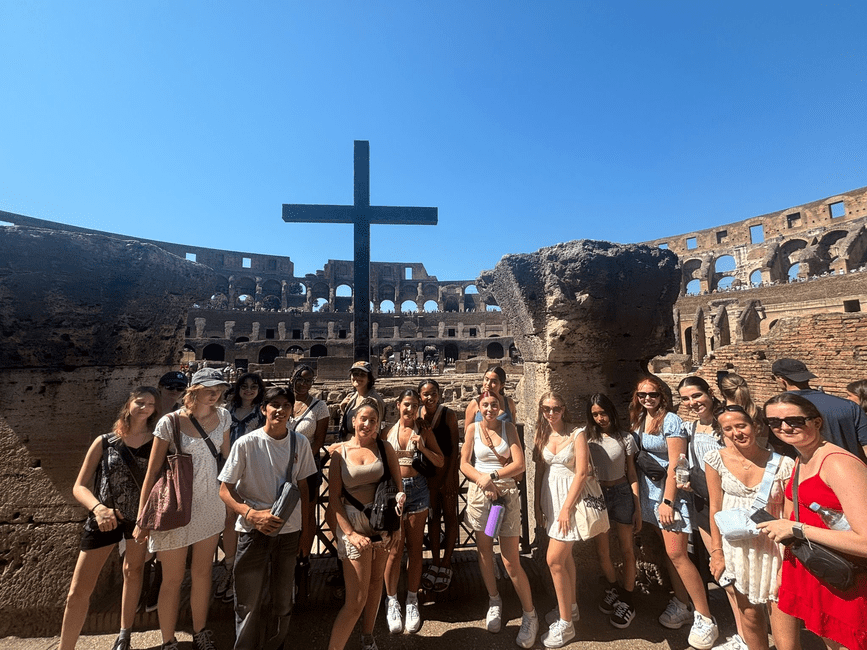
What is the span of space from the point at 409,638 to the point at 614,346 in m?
2.53

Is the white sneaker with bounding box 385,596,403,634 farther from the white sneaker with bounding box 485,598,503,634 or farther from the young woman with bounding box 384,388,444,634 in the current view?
the white sneaker with bounding box 485,598,503,634

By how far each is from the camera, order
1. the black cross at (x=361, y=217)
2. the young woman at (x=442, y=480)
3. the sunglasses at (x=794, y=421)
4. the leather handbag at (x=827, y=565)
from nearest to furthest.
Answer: the leather handbag at (x=827, y=565)
the sunglasses at (x=794, y=421)
the young woman at (x=442, y=480)
the black cross at (x=361, y=217)

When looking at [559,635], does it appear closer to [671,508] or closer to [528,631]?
[528,631]

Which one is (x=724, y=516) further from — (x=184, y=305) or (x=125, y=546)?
(x=184, y=305)

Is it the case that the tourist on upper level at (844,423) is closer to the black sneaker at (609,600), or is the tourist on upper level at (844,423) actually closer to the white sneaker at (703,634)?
the white sneaker at (703,634)

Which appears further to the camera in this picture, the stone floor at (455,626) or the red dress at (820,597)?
the stone floor at (455,626)

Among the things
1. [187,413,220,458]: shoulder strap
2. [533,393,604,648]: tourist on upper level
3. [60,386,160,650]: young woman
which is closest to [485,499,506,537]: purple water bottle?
[533,393,604,648]: tourist on upper level

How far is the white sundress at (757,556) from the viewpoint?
5.90ft

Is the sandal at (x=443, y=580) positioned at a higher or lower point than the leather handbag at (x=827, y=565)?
lower

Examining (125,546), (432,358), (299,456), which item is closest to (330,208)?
(299,456)

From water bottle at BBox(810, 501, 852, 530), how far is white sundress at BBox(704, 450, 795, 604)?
0.20m

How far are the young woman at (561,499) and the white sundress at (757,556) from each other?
2.47 ft

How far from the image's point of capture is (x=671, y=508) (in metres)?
2.24

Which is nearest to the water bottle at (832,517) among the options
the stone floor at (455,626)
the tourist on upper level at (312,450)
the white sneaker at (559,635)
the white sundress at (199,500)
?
the stone floor at (455,626)
